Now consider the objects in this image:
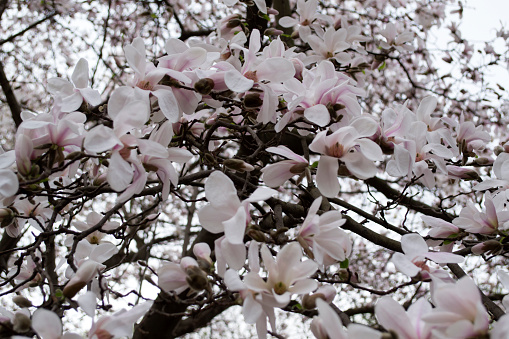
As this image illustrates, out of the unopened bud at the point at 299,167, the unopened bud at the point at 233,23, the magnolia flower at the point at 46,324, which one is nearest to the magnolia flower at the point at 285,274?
the unopened bud at the point at 299,167

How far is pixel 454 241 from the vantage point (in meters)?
1.09

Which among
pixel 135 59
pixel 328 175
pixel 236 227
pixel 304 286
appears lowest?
pixel 304 286

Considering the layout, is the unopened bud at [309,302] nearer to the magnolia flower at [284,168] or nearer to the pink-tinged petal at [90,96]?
the magnolia flower at [284,168]

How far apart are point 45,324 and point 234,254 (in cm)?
31

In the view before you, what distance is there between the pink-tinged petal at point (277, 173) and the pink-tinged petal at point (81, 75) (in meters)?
0.48

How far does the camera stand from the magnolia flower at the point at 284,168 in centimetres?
85

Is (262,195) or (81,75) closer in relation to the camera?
(262,195)

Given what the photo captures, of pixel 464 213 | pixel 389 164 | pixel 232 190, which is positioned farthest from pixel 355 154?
pixel 464 213

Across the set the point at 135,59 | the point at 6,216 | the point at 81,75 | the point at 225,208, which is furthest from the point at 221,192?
the point at 6,216

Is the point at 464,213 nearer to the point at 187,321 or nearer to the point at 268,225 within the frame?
the point at 268,225

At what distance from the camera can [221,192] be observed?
735 mm

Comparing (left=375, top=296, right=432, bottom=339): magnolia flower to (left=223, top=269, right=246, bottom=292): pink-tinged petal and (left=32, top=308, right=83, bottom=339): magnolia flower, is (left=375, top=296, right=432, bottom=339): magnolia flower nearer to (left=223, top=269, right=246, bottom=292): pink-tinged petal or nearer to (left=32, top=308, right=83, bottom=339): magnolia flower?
(left=223, top=269, right=246, bottom=292): pink-tinged petal

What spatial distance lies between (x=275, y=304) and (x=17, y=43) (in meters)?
5.10

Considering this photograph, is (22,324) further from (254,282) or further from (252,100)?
(252,100)
